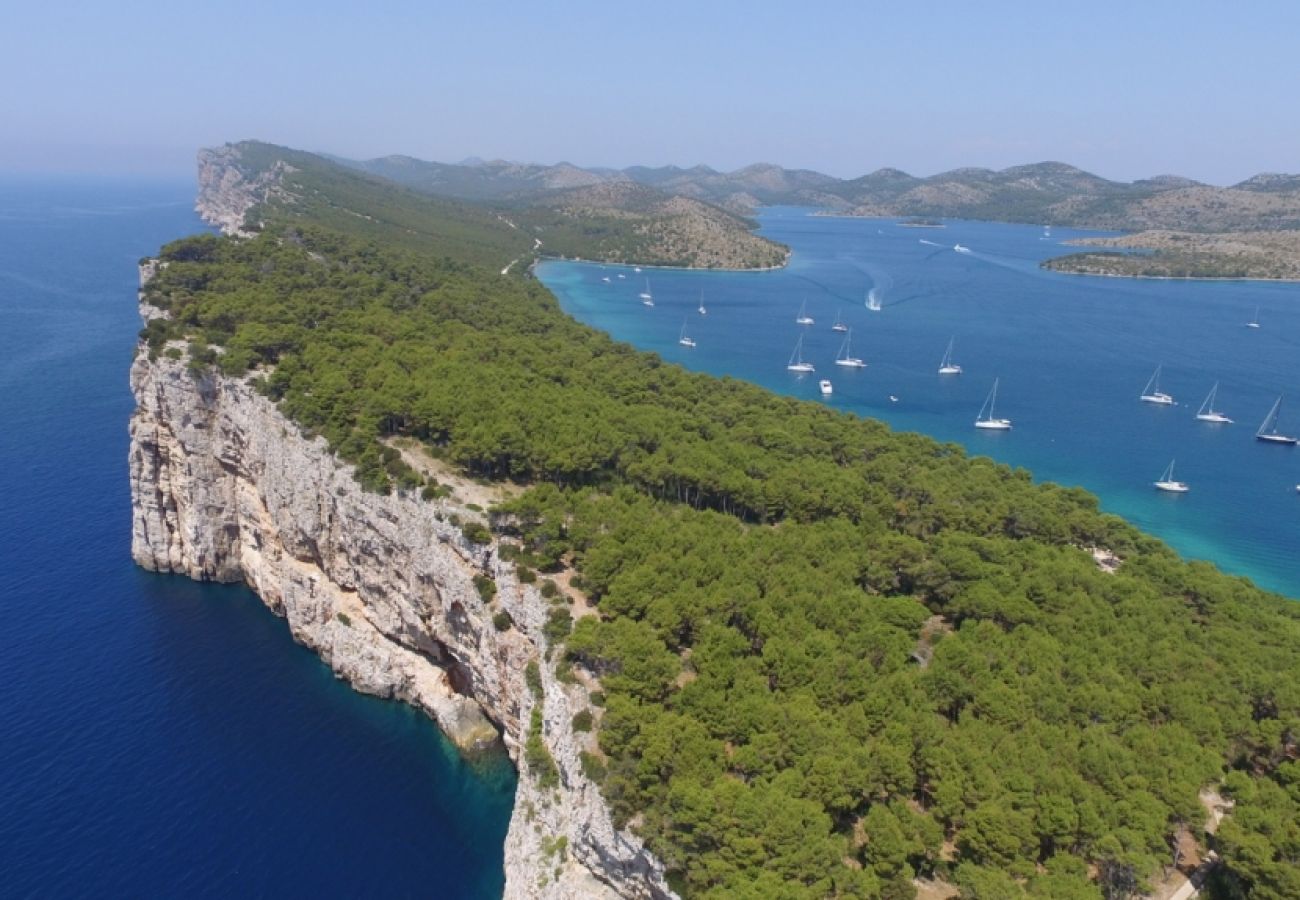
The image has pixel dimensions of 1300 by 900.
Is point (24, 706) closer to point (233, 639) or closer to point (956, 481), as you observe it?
point (233, 639)

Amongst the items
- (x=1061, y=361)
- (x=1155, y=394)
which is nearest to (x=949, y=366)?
(x=1061, y=361)

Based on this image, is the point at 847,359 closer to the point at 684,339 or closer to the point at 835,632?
the point at 684,339

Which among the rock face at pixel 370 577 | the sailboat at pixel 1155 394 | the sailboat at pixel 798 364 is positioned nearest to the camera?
the rock face at pixel 370 577

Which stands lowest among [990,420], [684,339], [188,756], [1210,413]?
[188,756]

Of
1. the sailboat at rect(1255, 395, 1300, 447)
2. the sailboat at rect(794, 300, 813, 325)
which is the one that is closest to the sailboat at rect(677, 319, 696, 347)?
the sailboat at rect(794, 300, 813, 325)

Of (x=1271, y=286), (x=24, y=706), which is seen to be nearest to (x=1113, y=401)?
(x=24, y=706)

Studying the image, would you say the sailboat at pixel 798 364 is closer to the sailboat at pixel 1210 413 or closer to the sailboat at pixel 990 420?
the sailboat at pixel 990 420

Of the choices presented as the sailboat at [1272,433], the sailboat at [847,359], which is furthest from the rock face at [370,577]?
the sailboat at [1272,433]
